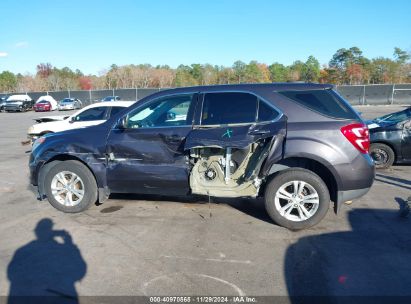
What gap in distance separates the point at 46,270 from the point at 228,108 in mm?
2914

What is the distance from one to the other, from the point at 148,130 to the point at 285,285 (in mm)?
2821

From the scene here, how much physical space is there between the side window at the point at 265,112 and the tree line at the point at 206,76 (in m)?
66.9

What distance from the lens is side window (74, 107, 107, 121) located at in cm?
1050

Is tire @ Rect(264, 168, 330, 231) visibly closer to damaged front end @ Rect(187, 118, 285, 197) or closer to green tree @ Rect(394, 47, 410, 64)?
damaged front end @ Rect(187, 118, 285, 197)

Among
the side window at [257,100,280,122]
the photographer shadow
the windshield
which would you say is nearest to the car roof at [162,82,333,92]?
the side window at [257,100,280,122]

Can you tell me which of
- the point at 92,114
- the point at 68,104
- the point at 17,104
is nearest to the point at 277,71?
the point at 68,104

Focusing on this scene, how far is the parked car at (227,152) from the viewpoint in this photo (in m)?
4.76

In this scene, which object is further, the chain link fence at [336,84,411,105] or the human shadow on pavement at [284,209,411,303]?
the chain link fence at [336,84,411,105]

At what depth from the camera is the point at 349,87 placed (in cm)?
3828

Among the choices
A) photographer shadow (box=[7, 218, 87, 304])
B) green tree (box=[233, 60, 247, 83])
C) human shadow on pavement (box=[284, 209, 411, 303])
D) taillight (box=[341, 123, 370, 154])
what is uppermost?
green tree (box=[233, 60, 247, 83])

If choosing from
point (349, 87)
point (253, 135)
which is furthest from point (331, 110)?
point (349, 87)

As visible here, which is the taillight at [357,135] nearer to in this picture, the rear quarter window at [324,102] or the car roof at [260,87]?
the rear quarter window at [324,102]

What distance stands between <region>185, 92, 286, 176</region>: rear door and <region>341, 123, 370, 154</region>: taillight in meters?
0.78

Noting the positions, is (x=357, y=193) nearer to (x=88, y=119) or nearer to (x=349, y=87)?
(x=88, y=119)
